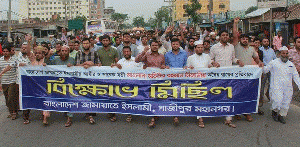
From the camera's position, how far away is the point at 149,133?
17.9ft

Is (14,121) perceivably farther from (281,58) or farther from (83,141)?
(281,58)

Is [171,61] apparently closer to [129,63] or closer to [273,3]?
[129,63]

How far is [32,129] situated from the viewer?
19.2 ft

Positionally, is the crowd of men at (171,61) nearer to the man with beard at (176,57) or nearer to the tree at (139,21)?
the man with beard at (176,57)

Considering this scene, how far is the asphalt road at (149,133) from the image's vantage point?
496 cm

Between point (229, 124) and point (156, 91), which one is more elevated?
point (156, 91)

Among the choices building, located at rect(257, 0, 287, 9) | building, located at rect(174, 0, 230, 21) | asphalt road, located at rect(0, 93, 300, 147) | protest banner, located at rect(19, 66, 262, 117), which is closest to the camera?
asphalt road, located at rect(0, 93, 300, 147)

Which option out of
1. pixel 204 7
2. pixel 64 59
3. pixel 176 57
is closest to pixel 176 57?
pixel 176 57

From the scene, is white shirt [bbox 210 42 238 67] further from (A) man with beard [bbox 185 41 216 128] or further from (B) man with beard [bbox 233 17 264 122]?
(A) man with beard [bbox 185 41 216 128]

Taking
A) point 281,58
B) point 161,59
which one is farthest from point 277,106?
point 161,59

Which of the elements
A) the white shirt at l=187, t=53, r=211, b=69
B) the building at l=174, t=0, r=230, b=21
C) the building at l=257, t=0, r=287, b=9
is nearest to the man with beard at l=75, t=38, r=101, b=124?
the white shirt at l=187, t=53, r=211, b=69

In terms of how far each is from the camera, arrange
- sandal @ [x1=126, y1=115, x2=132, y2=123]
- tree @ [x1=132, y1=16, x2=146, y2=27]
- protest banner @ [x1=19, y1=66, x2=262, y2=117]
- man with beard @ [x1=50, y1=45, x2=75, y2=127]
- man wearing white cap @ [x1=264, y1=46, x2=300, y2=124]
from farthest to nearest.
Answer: tree @ [x1=132, y1=16, x2=146, y2=27] → man with beard @ [x1=50, y1=45, x2=75, y2=127] → sandal @ [x1=126, y1=115, x2=132, y2=123] → man wearing white cap @ [x1=264, y1=46, x2=300, y2=124] → protest banner @ [x1=19, y1=66, x2=262, y2=117]

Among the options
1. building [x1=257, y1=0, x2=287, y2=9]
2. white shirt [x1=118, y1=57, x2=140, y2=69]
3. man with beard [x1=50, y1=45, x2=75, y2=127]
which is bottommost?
white shirt [x1=118, y1=57, x2=140, y2=69]

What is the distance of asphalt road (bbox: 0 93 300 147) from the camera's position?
4.96 metres
